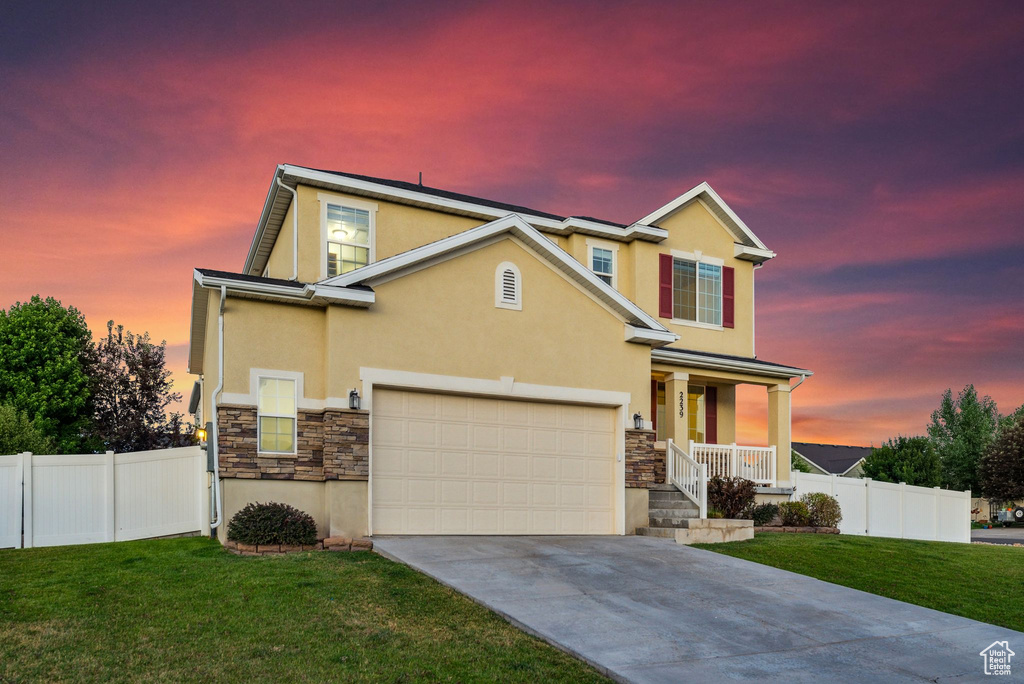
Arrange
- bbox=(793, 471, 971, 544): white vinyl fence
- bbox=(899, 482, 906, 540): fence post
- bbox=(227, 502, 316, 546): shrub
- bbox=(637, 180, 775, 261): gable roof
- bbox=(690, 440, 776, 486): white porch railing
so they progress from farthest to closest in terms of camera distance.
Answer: bbox=(899, 482, 906, 540): fence post → bbox=(793, 471, 971, 544): white vinyl fence → bbox=(637, 180, 775, 261): gable roof → bbox=(690, 440, 776, 486): white porch railing → bbox=(227, 502, 316, 546): shrub

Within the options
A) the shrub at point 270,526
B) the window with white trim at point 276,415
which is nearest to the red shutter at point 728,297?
the window with white trim at point 276,415

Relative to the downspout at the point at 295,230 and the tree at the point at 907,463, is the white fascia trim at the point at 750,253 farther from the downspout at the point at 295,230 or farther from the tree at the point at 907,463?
the tree at the point at 907,463

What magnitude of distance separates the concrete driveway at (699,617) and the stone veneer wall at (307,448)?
62.7 inches

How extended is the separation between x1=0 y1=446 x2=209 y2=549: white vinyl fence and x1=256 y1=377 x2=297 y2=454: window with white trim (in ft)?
9.82

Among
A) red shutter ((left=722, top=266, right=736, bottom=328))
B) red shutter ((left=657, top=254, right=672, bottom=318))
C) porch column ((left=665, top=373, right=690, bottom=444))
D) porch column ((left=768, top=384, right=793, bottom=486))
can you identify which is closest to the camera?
porch column ((left=665, top=373, right=690, bottom=444))

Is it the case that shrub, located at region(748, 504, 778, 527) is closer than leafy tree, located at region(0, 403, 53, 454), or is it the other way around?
shrub, located at region(748, 504, 778, 527)

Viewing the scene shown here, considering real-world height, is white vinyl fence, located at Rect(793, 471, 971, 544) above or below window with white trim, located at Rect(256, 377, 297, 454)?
below

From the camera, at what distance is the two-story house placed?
1423cm

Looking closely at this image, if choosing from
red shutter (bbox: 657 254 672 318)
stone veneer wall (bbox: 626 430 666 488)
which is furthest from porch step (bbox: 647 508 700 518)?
red shutter (bbox: 657 254 672 318)

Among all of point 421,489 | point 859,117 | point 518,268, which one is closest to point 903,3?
point 859,117

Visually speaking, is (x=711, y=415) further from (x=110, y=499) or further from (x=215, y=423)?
(x=110, y=499)

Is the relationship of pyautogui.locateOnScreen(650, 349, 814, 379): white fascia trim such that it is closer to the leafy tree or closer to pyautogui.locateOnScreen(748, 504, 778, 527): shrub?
pyautogui.locateOnScreen(748, 504, 778, 527): shrub

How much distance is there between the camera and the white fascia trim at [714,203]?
2189 centimetres

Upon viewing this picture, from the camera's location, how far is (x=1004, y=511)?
4369cm
